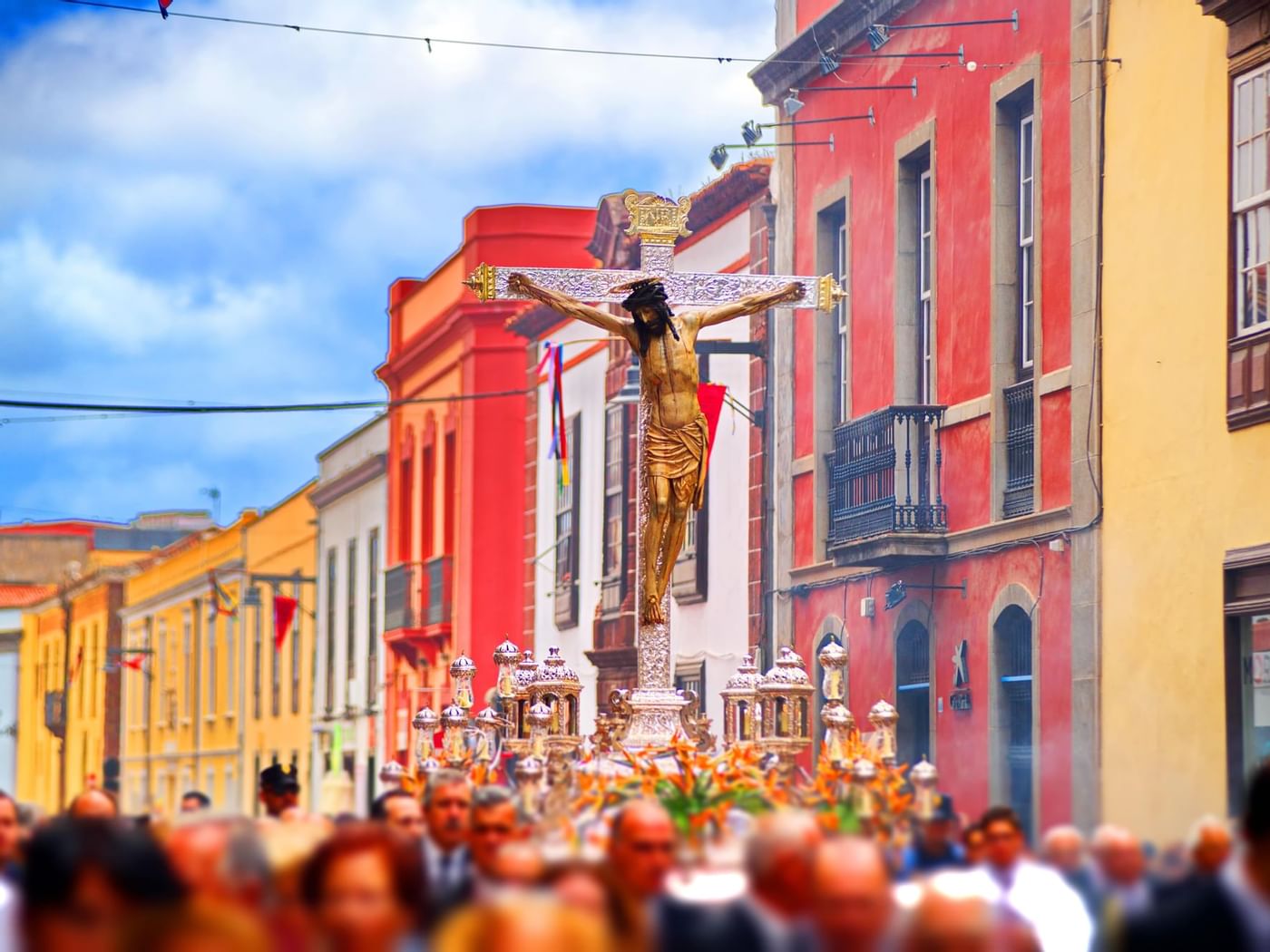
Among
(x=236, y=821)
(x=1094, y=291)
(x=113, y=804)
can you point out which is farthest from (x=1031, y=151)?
(x=236, y=821)

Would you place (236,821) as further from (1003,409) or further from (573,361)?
(573,361)

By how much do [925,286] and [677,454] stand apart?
8.82 meters

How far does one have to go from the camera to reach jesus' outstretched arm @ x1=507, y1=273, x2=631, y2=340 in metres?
13.1

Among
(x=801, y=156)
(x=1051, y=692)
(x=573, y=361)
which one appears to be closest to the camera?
(x=1051, y=692)

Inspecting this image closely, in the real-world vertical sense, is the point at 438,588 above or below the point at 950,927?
above

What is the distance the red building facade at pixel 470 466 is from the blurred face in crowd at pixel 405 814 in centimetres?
2453

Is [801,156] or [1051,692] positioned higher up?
[801,156]

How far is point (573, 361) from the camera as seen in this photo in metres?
33.4

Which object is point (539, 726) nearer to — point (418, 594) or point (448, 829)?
point (448, 829)

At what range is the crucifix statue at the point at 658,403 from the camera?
12984mm

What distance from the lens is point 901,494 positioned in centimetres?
2055

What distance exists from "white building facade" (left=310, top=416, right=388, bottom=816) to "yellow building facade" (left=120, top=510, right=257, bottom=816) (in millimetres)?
2520

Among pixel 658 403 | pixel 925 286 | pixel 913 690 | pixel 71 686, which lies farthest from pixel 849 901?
pixel 71 686

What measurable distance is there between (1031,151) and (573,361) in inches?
573
